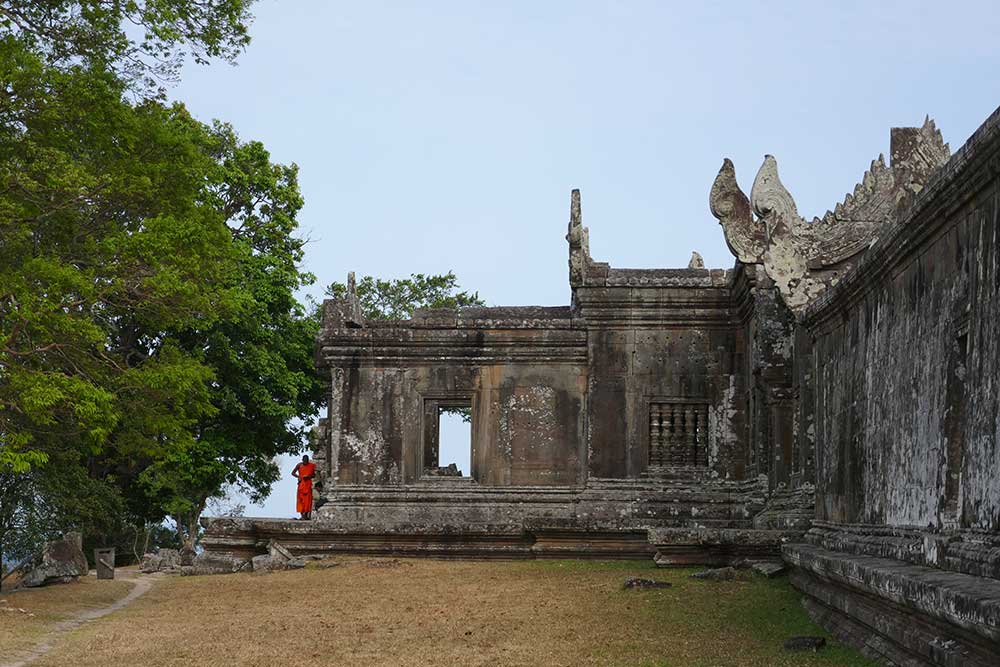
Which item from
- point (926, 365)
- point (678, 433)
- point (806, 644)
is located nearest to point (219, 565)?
point (678, 433)

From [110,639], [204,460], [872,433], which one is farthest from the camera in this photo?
[204,460]

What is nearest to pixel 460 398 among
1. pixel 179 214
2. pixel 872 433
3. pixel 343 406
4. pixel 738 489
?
pixel 343 406

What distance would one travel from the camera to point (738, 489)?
1848 centimetres

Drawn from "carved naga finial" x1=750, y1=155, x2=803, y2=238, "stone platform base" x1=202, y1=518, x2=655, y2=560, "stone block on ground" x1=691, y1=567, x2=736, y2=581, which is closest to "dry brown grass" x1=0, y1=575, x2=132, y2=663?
"stone platform base" x1=202, y1=518, x2=655, y2=560

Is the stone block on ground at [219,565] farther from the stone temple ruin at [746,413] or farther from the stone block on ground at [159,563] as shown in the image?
the stone block on ground at [159,563]

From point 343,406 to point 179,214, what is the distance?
5.28 meters

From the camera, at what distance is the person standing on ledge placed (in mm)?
20578

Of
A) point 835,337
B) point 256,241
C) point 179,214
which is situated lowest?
point 835,337

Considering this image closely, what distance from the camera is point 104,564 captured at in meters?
18.8

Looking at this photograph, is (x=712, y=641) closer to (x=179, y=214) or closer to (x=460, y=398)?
(x=179, y=214)

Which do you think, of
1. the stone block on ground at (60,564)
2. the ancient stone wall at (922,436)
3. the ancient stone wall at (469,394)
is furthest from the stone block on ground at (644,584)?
the stone block on ground at (60,564)

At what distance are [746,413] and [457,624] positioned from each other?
365 inches

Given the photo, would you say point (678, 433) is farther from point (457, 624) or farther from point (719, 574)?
point (457, 624)

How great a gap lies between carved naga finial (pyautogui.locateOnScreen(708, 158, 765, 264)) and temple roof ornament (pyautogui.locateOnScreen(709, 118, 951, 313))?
1.28 m
